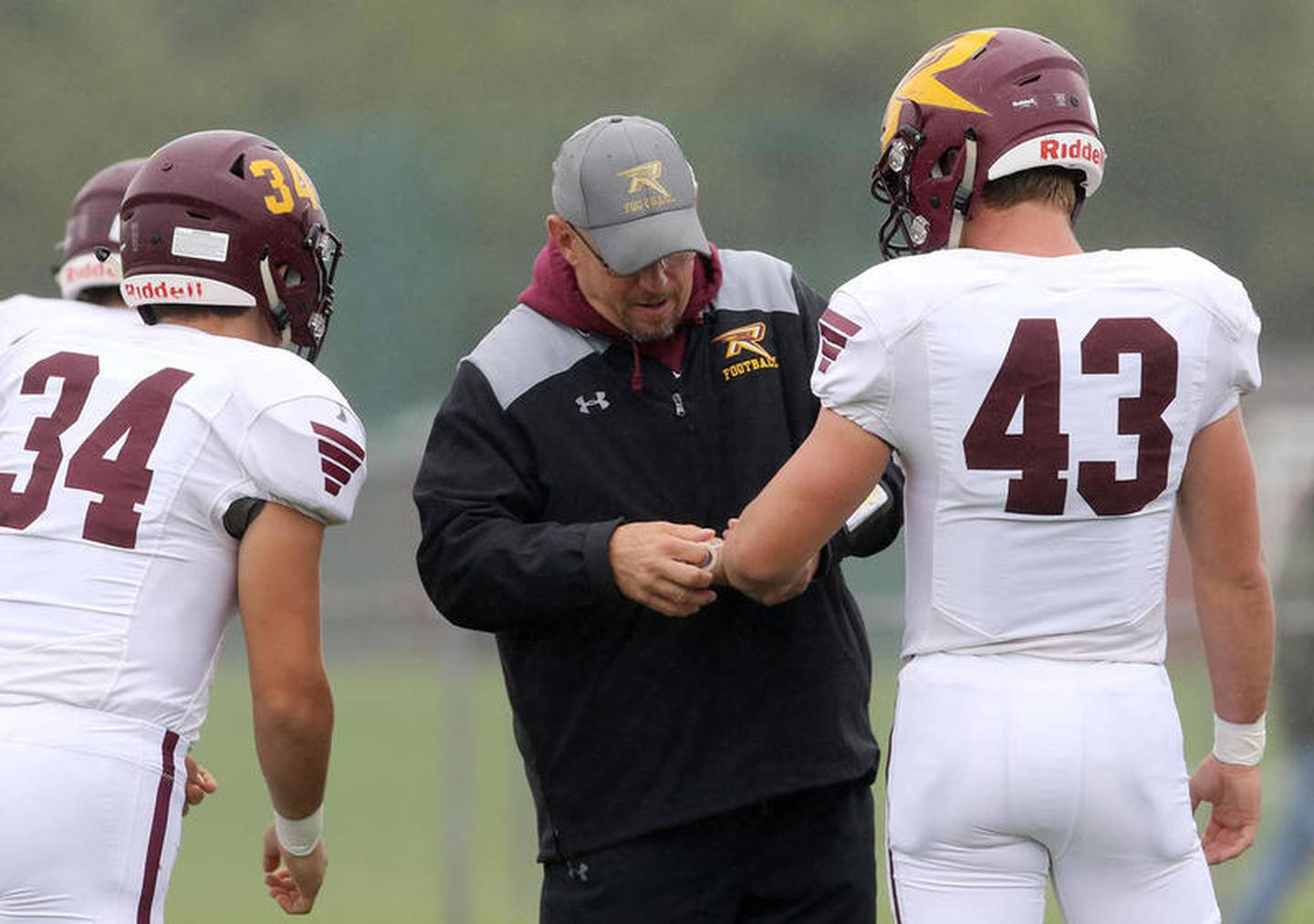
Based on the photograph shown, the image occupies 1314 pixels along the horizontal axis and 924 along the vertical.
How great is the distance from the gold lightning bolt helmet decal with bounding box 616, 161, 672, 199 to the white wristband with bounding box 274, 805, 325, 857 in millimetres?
1157

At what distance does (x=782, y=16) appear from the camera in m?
22.4

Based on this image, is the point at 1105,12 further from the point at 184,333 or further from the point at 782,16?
the point at 184,333

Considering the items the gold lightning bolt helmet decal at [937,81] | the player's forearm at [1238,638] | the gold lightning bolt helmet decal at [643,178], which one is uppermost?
the gold lightning bolt helmet decal at [937,81]

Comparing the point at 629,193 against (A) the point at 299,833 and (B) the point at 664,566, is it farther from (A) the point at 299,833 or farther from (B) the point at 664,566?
(A) the point at 299,833

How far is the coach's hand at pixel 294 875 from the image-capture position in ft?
11.8

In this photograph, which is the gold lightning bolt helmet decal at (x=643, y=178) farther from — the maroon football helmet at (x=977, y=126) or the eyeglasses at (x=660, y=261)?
the maroon football helmet at (x=977, y=126)

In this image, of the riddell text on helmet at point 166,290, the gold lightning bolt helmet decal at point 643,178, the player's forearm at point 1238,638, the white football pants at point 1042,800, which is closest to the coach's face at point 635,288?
the gold lightning bolt helmet decal at point 643,178

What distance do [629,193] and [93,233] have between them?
2102mm

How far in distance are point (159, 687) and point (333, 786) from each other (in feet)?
28.7

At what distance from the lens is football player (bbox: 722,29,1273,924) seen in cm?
302

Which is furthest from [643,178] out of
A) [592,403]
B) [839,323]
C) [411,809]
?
[411,809]

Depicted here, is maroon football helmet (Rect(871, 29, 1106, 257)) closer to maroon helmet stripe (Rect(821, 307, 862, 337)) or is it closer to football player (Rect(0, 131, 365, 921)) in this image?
maroon helmet stripe (Rect(821, 307, 862, 337))

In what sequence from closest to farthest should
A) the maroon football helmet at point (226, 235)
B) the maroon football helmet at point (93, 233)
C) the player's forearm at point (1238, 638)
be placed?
the player's forearm at point (1238, 638) → the maroon football helmet at point (226, 235) → the maroon football helmet at point (93, 233)

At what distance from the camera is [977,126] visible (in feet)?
10.6
